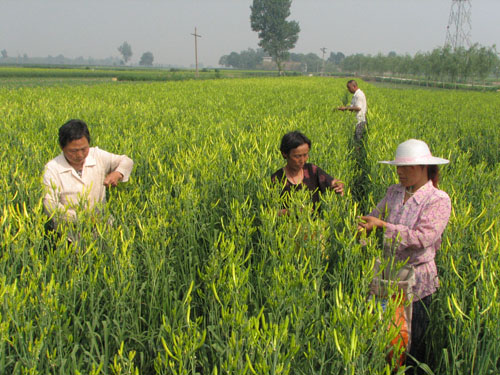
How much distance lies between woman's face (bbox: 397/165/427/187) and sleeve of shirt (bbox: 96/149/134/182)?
2.08 m

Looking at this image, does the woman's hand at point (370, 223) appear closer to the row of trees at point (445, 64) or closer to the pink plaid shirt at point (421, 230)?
the pink plaid shirt at point (421, 230)

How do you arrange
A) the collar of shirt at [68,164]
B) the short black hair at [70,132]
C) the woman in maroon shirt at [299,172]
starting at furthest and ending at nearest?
the woman in maroon shirt at [299,172] < the collar of shirt at [68,164] < the short black hair at [70,132]

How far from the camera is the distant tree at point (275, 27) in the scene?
83.6 meters

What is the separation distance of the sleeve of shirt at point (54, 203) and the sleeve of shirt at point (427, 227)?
1.84 meters

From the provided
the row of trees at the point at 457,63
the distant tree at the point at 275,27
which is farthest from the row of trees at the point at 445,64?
the distant tree at the point at 275,27

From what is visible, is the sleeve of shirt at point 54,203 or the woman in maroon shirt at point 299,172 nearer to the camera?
the sleeve of shirt at point 54,203

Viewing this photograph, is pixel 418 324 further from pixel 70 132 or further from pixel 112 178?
pixel 70 132

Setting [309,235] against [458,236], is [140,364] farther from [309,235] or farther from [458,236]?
[458,236]

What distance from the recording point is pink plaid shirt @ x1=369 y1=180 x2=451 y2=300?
6.52ft

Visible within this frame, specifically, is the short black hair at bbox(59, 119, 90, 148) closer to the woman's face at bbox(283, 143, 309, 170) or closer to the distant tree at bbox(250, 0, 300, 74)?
the woman's face at bbox(283, 143, 309, 170)

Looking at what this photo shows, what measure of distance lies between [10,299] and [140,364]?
0.62 meters

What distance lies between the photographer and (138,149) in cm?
443

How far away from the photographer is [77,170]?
285 cm

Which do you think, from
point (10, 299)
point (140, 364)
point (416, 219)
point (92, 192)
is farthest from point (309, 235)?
point (92, 192)
